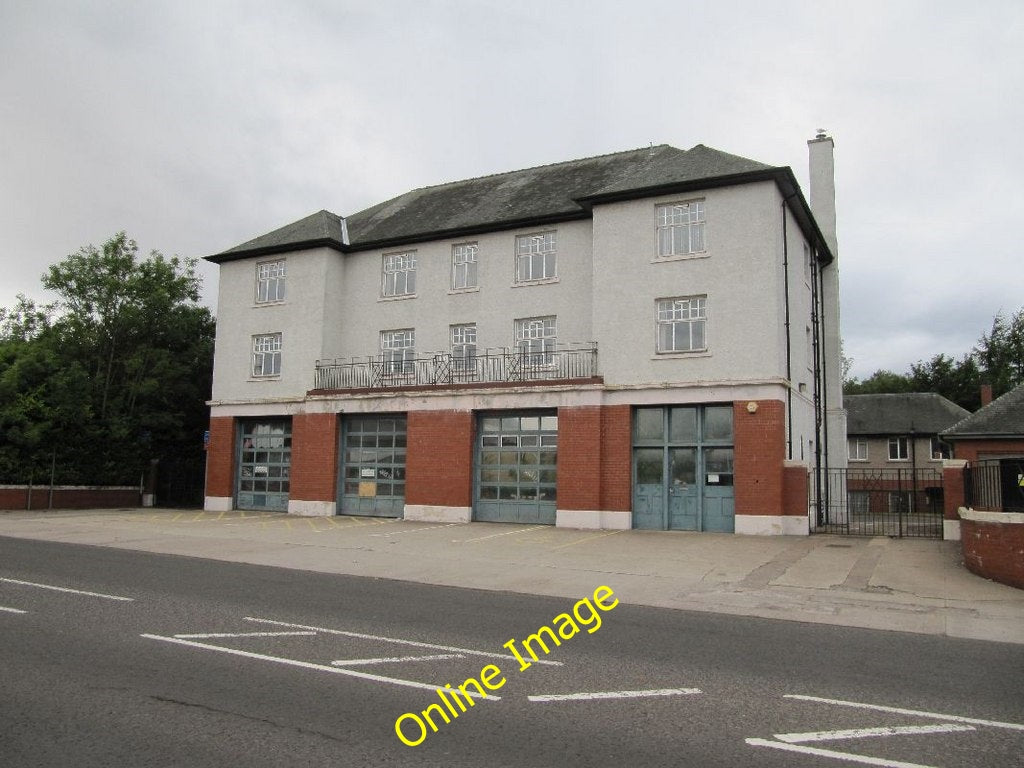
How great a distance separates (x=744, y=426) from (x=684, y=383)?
6.19 feet

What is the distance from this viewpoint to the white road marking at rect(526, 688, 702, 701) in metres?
5.75

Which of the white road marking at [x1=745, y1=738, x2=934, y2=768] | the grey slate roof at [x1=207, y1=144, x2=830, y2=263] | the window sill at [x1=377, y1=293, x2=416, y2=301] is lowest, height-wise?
the white road marking at [x1=745, y1=738, x2=934, y2=768]

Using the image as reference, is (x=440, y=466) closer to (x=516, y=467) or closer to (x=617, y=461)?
(x=516, y=467)

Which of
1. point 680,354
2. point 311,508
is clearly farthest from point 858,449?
point 311,508

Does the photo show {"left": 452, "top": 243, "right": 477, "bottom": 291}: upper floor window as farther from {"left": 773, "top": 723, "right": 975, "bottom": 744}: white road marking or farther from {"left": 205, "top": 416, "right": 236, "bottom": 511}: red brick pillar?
{"left": 773, "top": 723, "right": 975, "bottom": 744}: white road marking

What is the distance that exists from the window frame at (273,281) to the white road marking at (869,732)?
25.2 meters

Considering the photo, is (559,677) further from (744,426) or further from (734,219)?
(734,219)

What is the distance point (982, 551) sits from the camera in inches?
496

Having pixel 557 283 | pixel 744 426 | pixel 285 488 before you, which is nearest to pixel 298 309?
pixel 285 488

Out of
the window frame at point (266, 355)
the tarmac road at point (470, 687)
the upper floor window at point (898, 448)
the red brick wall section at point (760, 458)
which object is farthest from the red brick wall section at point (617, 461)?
the upper floor window at point (898, 448)

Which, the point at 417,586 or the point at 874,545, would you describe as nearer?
the point at 417,586

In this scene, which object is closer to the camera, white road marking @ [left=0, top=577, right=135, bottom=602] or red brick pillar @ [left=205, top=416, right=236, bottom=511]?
white road marking @ [left=0, top=577, right=135, bottom=602]

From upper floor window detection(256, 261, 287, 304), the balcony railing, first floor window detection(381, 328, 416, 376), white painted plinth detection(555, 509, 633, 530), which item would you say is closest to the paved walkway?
white painted plinth detection(555, 509, 633, 530)

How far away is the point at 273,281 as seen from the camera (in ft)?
92.1
